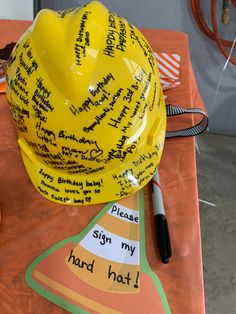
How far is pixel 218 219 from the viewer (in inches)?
52.7

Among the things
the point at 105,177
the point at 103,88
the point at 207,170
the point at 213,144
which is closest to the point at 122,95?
the point at 103,88

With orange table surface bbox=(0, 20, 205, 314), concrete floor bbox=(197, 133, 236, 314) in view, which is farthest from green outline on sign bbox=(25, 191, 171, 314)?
concrete floor bbox=(197, 133, 236, 314)

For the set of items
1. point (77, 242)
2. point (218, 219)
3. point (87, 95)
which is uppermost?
point (87, 95)

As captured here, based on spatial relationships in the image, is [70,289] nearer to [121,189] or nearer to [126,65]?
[121,189]

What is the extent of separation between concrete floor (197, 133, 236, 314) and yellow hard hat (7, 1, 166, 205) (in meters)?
0.73

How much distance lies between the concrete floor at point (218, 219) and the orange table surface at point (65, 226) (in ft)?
2.14

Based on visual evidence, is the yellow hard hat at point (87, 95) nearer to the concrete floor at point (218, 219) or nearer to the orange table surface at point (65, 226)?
the orange table surface at point (65, 226)

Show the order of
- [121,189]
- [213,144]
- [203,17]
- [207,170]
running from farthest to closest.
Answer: [213,144] → [207,170] → [203,17] → [121,189]

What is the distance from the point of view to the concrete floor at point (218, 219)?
3.82 ft

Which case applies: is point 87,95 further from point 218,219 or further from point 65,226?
point 218,219

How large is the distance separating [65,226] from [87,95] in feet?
0.63

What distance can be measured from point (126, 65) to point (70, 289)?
0.96 feet

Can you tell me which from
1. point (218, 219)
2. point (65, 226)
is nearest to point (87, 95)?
point (65, 226)

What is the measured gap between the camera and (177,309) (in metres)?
0.49
